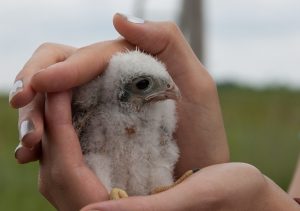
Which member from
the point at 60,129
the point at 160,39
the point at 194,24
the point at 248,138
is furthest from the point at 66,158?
the point at 194,24

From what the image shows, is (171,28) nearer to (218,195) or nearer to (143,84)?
(143,84)

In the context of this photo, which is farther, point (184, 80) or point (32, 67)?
point (184, 80)

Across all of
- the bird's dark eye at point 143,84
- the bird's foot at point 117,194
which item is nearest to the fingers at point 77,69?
the bird's dark eye at point 143,84

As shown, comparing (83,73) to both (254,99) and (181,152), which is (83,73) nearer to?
(181,152)

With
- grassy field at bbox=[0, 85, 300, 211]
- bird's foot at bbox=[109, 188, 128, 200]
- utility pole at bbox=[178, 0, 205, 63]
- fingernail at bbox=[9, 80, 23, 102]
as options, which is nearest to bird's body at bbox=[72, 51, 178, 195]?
bird's foot at bbox=[109, 188, 128, 200]

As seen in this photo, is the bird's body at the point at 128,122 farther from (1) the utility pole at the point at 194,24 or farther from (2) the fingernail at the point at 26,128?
(1) the utility pole at the point at 194,24

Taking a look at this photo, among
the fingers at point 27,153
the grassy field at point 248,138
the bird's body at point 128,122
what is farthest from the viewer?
the grassy field at point 248,138
